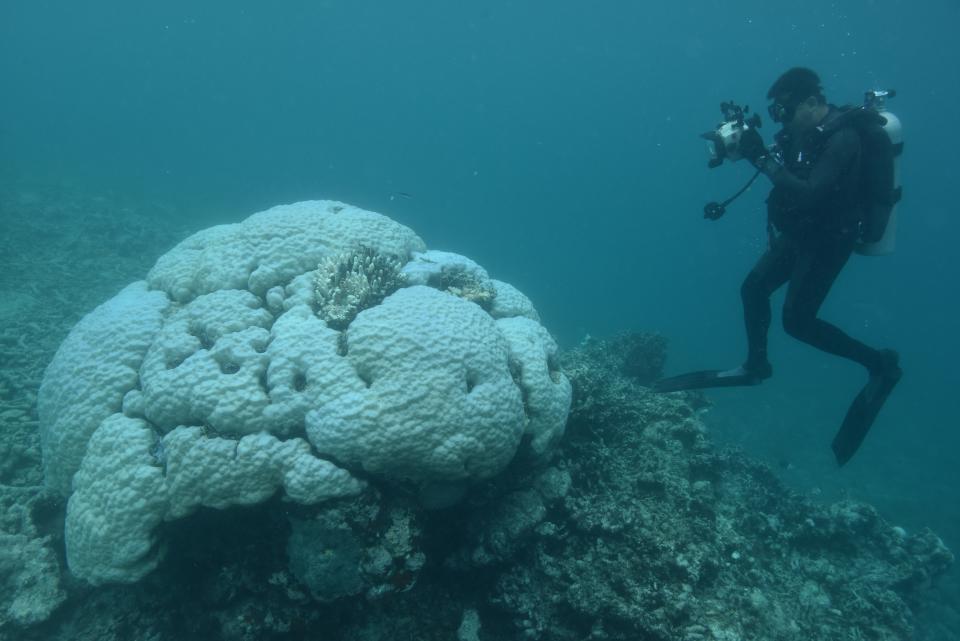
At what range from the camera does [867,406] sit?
20.1 feet

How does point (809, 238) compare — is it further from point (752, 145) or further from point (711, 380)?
point (711, 380)

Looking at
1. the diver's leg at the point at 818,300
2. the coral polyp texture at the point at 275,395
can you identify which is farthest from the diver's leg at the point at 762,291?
the coral polyp texture at the point at 275,395

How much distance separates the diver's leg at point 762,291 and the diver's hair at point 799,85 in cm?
157

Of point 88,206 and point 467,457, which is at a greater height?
point 88,206

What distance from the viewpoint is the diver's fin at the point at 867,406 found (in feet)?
19.8

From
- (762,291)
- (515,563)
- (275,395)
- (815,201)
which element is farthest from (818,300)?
(275,395)

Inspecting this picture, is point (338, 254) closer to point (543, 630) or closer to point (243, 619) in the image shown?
point (243, 619)

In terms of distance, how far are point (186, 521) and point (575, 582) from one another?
10.5ft

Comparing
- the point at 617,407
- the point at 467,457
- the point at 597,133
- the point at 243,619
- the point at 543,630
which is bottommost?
the point at 243,619

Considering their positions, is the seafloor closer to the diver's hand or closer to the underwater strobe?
the underwater strobe

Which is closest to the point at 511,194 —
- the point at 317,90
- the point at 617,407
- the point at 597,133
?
the point at 597,133

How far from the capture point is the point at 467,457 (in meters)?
3.79

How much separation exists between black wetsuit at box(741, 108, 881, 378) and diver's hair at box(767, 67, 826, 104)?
302mm

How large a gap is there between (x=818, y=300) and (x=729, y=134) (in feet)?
7.03
